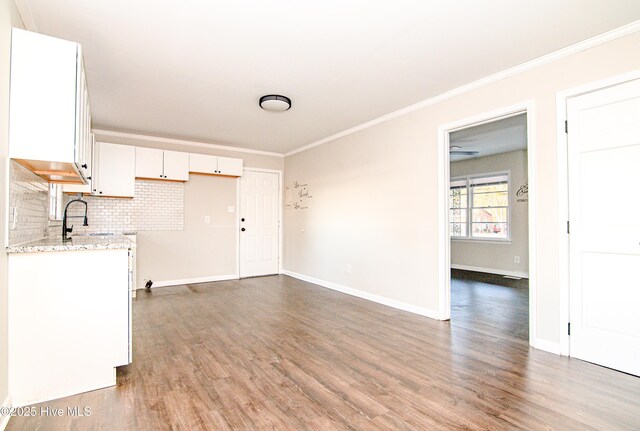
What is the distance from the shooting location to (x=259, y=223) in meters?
6.58

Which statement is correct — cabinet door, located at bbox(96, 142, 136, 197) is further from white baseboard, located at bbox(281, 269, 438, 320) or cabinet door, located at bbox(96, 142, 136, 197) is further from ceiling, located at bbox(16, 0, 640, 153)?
white baseboard, located at bbox(281, 269, 438, 320)

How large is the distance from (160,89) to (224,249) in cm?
329

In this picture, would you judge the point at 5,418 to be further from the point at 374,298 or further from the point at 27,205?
the point at 374,298

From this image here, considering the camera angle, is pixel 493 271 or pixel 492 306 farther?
pixel 493 271

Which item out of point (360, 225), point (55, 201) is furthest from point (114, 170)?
point (360, 225)

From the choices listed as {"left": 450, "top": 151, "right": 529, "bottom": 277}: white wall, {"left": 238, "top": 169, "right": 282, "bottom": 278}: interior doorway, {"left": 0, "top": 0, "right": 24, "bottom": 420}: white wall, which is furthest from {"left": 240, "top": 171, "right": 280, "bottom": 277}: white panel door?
{"left": 0, "top": 0, "right": 24, "bottom": 420}: white wall

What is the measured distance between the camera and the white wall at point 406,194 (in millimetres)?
2805

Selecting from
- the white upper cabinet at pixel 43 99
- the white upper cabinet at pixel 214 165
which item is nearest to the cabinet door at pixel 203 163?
the white upper cabinet at pixel 214 165

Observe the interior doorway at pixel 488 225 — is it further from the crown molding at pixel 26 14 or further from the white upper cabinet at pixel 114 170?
the white upper cabinet at pixel 114 170

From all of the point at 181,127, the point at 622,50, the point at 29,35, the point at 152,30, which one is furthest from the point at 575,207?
the point at 181,127

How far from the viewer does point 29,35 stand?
2066 millimetres

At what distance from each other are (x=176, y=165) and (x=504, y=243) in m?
6.54

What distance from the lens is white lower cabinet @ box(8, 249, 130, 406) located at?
6.64 ft

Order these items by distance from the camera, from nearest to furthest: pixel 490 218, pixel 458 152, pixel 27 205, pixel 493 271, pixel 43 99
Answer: pixel 43 99, pixel 27 205, pixel 458 152, pixel 493 271, pixel 490 218
